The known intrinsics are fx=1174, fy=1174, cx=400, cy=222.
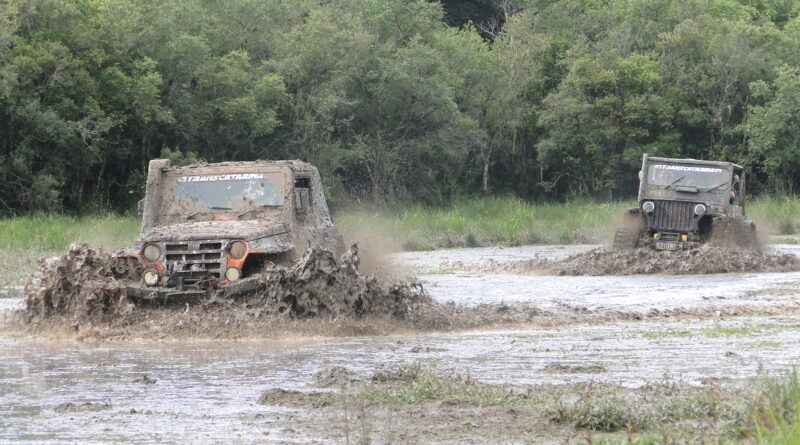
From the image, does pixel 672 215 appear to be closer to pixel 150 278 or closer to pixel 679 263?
pixel 679 263

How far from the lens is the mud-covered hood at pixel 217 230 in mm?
12344

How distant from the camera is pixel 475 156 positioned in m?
57.3

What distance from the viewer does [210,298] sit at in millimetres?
12266

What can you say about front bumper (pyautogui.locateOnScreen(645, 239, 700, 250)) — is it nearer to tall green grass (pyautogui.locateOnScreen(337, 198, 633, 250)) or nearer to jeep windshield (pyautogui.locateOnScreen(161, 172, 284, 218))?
tall green grass (pyautogui.locateOnScreen(337, 198, 633, 250))

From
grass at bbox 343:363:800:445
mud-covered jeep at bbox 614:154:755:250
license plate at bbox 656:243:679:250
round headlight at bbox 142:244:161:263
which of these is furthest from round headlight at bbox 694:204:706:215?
grass at bbox 343:363:800:445

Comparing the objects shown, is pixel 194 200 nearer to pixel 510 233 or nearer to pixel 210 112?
pixel 510 233

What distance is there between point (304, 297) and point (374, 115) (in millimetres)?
38792

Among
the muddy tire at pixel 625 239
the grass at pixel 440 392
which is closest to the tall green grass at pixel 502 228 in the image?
the muddy tire at pixel 625 239

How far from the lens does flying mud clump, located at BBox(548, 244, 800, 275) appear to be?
2125cm

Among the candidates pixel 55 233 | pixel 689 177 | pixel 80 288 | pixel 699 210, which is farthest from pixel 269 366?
pixel 55 233

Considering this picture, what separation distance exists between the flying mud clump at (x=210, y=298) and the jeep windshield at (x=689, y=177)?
38.2ft

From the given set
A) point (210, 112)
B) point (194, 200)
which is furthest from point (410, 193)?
point (194, 200)

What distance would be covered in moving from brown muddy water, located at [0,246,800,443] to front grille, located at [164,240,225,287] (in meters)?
0.70

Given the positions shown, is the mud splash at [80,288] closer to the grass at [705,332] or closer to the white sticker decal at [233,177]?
the white sticker decal at [233,177]
